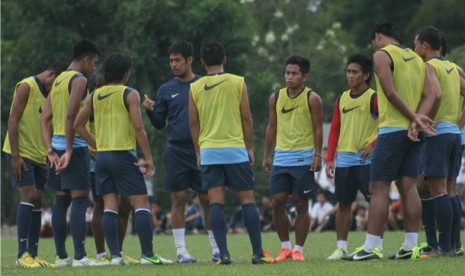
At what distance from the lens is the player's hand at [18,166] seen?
14453 mm

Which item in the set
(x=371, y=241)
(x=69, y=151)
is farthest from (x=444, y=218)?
(x=69, y=151)

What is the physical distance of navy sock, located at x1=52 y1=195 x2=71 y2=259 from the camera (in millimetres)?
14023

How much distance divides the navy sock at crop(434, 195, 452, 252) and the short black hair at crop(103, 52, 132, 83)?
3799mm

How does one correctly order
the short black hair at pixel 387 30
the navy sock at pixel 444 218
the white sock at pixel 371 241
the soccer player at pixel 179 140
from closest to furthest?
1. the white sock at pixel 371 241
2. the short black hair at pixel 387 30
3. the navy sock at pixel 444 218
4. the soccer player at pixel 179 140

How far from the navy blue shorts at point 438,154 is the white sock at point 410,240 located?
2.73 feet

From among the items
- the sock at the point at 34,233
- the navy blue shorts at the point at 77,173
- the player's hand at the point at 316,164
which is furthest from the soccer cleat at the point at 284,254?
the sock at the point at 34,233

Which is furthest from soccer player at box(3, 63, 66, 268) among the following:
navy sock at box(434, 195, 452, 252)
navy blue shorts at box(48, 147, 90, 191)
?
navy sock at box(434, 195, 452, 252)

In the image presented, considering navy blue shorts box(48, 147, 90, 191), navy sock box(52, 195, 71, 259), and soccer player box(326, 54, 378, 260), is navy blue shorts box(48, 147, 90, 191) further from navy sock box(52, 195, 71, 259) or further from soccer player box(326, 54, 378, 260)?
soccer player box(326, 54, 378, 260)

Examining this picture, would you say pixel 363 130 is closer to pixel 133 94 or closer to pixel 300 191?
pixel 300 191

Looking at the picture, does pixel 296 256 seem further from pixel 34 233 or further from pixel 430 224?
pixel 34 233

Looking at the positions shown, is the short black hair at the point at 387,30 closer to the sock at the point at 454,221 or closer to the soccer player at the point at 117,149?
the sock at the point at 454,221

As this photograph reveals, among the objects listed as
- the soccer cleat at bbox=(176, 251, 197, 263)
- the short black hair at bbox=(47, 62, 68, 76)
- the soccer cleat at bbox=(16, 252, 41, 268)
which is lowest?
the soccer cleat at bbox=(16, 252, 41, 268)

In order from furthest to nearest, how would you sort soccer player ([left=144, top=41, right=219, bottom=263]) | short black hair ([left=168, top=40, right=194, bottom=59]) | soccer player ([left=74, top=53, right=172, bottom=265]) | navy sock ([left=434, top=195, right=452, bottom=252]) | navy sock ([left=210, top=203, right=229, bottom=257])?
soccer player ([left=144, top=41, right=219, bottom=263])
short black hair ([left=168, top=40, right=194, bottom=59])
soccer player ([left=74, top=53, right=172, bottom=265])
navy sock ([left=434, top=195, right=452, bottom=252])
navy sock ([left=210, top=203, right=229, bottom=257])

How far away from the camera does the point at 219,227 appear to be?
12.9 m
